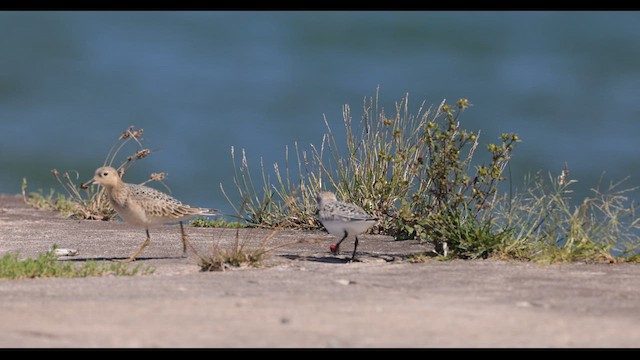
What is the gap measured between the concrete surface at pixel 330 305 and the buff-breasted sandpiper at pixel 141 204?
401 mm

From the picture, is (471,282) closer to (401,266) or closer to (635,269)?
(401,266)

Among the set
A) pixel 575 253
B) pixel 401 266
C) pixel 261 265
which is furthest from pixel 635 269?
pixel 261 265

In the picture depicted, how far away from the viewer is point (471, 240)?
1049cm

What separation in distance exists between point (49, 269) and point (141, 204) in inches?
62.4

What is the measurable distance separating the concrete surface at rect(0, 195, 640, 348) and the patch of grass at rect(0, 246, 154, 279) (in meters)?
0.19

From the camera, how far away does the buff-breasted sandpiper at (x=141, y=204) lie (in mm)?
10766

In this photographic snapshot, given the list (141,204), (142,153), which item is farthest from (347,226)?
(142,153)

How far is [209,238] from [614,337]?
6.65m

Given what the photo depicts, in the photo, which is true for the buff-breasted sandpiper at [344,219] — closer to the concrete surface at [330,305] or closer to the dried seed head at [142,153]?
the concrete surface at [330,305]

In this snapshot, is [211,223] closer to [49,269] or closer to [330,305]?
[49,269]

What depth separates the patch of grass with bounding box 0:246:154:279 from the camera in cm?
925

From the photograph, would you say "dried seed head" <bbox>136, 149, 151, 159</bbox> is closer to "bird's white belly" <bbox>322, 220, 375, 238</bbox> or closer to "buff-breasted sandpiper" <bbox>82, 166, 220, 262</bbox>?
"buff-breasted sandpiper" <bbox>82, 166, 220, 262</bbox>

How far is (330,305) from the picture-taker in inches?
302

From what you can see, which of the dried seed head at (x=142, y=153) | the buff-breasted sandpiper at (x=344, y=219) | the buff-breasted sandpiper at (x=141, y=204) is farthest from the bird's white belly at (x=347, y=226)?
the dried seed head at (x=142, y=153)
